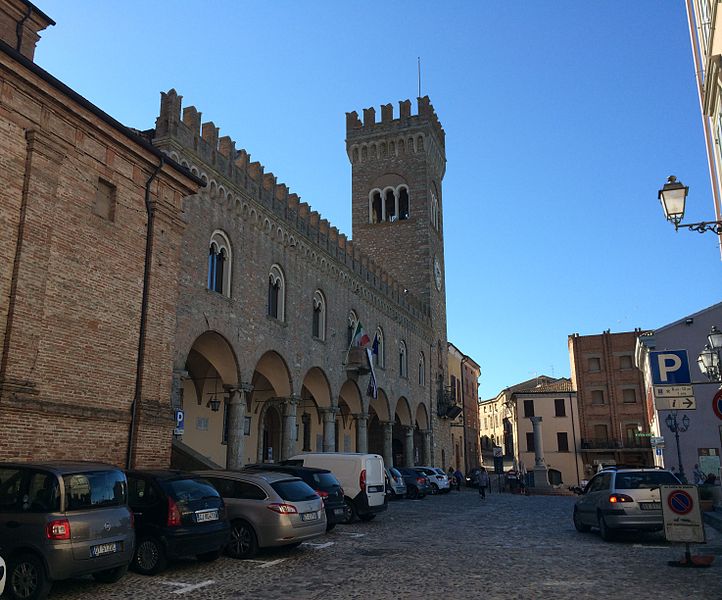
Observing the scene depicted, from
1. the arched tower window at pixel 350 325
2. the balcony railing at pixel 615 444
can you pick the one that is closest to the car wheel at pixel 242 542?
the arched tower window at pixel 350 325

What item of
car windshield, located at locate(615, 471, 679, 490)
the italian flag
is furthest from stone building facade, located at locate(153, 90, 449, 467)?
car windshield, located at locate(615, 471, 679, 490)

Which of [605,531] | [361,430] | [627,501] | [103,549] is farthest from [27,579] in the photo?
[361,430]

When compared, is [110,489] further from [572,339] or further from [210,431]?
[572,339]

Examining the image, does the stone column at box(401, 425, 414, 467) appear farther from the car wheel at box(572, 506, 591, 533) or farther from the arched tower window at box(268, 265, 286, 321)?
the car wheel at box(572, 506, 591, 533)

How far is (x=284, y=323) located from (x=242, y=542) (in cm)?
1306

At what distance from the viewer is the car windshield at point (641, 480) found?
A: 38.2 ft

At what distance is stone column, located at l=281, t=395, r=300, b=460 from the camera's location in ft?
74.3

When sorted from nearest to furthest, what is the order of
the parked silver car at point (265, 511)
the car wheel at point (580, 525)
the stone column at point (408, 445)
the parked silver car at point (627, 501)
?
the parked silver car at point (265, 511), the parked silver car at point (627, 501), the car wheel at point (580, 525), the stone column at point (408, 445)

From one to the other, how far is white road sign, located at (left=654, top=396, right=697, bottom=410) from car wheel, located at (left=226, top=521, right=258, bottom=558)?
6407 millimetres

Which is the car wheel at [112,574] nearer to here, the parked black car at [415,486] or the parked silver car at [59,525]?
the parked silver car at [59,525]

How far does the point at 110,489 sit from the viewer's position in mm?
7602

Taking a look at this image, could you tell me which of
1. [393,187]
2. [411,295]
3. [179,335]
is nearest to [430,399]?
[411,295]

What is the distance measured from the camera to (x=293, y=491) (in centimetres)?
1020

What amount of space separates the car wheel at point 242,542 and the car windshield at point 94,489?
2.55 m
